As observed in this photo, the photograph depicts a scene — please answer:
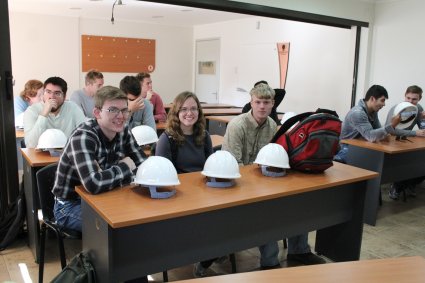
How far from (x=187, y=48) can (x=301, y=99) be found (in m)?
3.97

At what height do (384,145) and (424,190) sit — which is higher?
(384,145)

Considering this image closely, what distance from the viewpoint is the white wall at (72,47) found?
7.63 m

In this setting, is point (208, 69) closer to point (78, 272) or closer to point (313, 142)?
point (313, 142)

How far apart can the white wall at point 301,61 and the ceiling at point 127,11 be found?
531 millimetres

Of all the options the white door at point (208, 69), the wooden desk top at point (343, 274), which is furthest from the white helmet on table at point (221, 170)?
the white door at point (208, 69)

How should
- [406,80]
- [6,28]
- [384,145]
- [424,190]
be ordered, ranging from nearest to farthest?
[6,28] < [384,145] < [424,190] < [406,80]

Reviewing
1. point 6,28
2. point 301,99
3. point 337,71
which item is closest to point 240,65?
point 301,99

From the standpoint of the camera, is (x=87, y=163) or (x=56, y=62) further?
(x=56, y=62)

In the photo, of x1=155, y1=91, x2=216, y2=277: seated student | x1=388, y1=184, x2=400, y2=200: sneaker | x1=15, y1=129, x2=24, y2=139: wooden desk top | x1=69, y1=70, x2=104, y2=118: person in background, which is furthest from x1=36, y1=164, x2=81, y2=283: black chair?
x1=388, y1=184, x2=400, y2=200: sneaker

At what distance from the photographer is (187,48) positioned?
9.49m

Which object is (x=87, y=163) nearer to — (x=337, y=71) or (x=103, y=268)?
(x=103, y=268)

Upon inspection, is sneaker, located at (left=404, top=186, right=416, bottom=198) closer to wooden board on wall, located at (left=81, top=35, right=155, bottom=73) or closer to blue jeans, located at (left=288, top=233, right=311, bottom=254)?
blue jeans, located at (left=288, top=233, right=311, bottom=254)

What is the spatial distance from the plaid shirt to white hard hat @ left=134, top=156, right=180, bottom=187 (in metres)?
0.15

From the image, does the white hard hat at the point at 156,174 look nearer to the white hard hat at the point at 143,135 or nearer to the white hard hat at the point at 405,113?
the white hard hat at the point at 143,135
